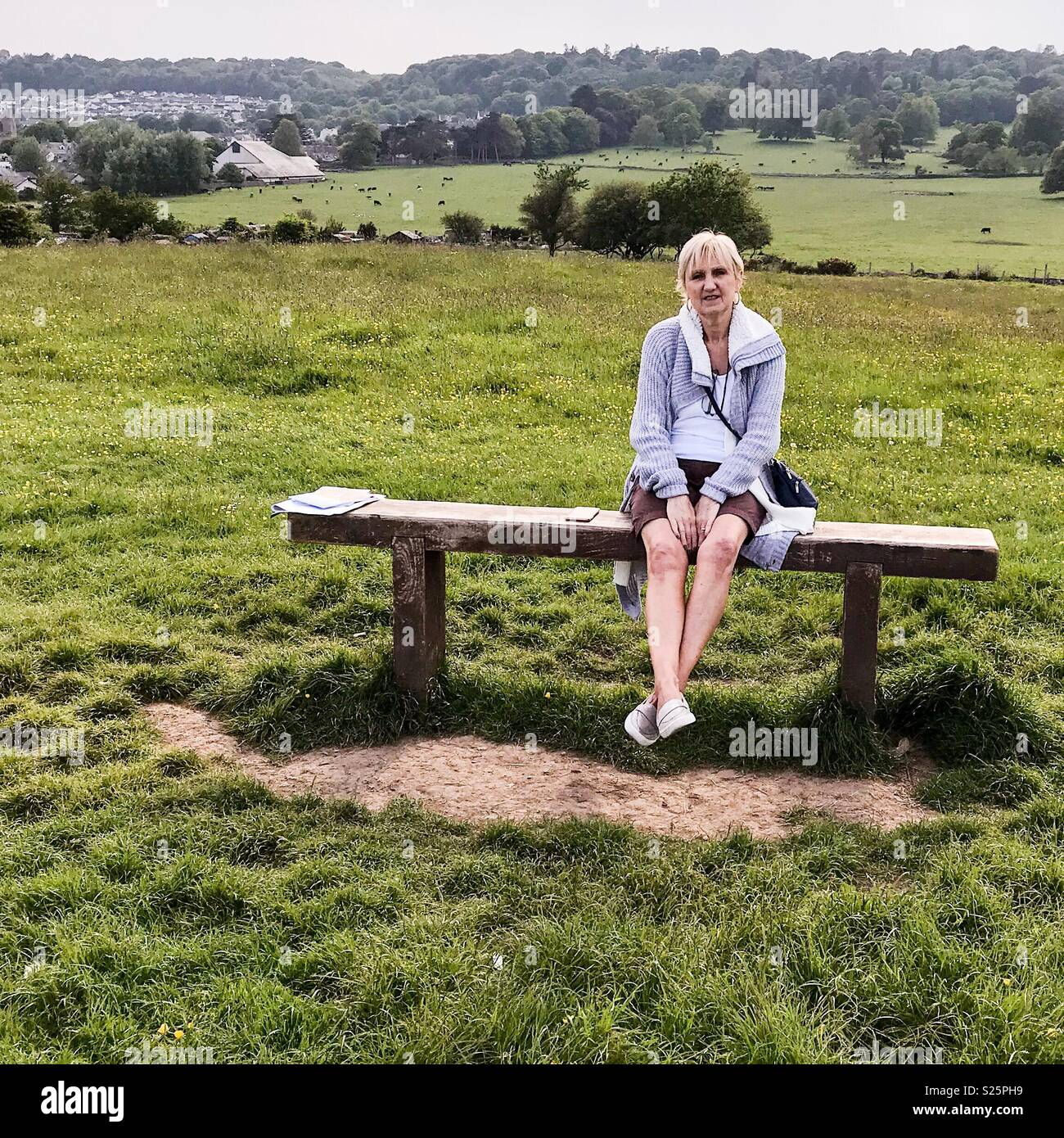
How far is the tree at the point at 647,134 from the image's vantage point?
106 meters

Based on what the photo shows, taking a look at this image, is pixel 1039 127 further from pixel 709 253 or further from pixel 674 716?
pixel 674 716

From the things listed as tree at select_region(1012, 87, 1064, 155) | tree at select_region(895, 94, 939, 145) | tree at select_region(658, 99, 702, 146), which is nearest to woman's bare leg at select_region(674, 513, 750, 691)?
tree at select_region(1012, 87, 1064, 155)

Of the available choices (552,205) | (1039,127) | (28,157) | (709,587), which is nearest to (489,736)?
(709,587)

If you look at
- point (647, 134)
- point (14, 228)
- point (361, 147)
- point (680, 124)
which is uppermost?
point (680, 124)

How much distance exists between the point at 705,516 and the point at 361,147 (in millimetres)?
104162

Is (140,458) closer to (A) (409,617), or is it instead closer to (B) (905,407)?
(A) (409,617)

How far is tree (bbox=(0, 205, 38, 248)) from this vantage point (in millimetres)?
34875

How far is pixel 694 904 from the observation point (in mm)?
4383

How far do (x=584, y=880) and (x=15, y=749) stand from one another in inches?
Result: 118

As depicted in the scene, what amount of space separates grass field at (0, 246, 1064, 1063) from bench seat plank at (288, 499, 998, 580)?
0.68 metres

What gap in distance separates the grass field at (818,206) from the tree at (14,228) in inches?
572

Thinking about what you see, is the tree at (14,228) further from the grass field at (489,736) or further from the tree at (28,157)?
the tree at (28,157)

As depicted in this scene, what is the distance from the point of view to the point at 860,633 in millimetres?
5883

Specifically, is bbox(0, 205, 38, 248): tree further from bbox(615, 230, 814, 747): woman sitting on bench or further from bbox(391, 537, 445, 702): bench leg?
bbox(615, 230, 814, 747): woman sitting on bench
